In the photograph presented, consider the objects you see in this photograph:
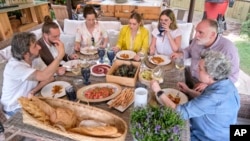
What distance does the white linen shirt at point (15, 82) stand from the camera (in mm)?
1583

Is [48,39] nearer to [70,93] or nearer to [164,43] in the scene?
[70,93]

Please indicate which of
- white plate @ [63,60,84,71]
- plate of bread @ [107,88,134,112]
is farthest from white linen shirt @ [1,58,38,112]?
plate of bread @ [107,88,134,112]

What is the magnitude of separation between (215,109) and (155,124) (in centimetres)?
54

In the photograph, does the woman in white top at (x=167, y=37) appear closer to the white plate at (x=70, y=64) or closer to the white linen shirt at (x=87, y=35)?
the white linen shirt at (x=87, y=35)

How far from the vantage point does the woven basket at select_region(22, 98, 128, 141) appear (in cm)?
105

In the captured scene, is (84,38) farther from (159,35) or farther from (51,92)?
(51,92)

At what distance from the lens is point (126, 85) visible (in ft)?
5.40

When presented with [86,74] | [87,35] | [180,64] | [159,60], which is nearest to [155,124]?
[86,74]

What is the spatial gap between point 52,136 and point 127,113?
0.48 meters

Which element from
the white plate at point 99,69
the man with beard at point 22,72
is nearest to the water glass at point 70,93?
the man with beard at point 22,72

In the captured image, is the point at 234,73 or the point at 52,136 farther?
the point at 234,73

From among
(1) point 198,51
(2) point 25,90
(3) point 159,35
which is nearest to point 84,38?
(3) point 159,35

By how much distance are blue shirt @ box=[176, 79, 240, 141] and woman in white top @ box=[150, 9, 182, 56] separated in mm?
1158

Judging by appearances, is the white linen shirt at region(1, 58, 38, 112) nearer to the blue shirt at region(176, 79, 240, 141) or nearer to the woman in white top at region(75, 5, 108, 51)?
the woman in white top at region(75, 5, 108, 51)
